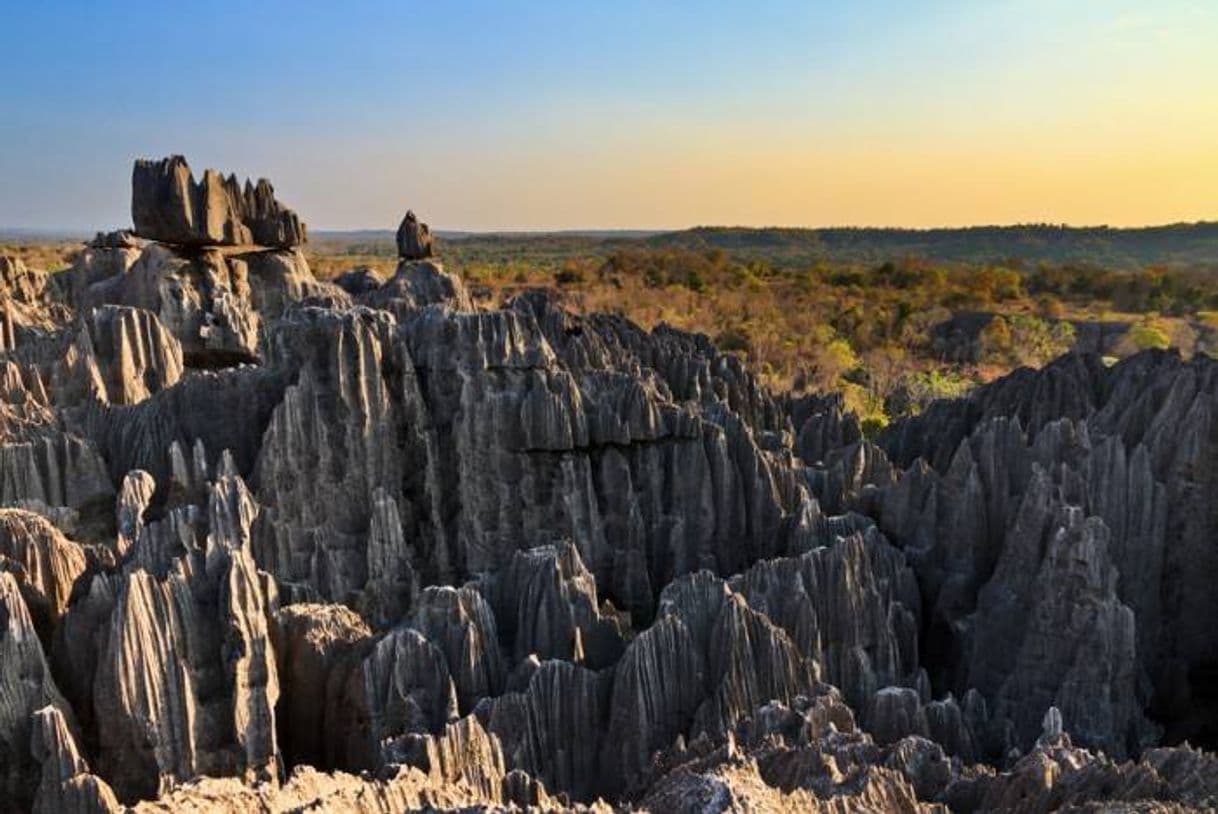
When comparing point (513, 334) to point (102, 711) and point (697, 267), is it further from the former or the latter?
point (697, 267)

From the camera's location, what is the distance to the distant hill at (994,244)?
463 ft

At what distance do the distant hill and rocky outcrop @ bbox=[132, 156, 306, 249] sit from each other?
112m

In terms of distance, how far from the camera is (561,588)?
12188mm

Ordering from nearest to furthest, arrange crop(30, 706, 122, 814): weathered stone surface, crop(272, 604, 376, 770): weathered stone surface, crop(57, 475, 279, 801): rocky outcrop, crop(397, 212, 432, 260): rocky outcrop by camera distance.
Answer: crop(30, 706, 122, 814): weathered stone surface, crop(57, 475, 279, 801): rocky outcrop, crop(272, 604, 376, 770): weathered stone surface, crop(397, 212, 432, 260): rocky outcrop

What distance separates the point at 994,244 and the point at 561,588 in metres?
162

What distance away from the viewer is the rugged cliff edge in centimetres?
911

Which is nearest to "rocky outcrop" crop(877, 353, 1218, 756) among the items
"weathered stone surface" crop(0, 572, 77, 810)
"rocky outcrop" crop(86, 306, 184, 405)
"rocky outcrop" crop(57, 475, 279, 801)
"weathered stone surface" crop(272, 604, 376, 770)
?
"weathered stone surface" crop(272, 604, 376, 770)

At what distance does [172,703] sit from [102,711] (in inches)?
24.0

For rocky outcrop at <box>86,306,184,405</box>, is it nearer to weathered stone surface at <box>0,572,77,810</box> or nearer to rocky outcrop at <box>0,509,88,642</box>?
rocky outcrop at <box>0,509,88,642</box>

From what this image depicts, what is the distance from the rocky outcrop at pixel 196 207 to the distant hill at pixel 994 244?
111669 millimetres

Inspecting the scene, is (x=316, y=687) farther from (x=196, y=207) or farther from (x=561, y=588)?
(x=196, y=207)

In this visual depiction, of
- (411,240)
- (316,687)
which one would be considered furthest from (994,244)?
(316,687)

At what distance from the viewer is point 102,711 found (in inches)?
388

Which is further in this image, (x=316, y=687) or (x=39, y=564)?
(x=316, y=687)
